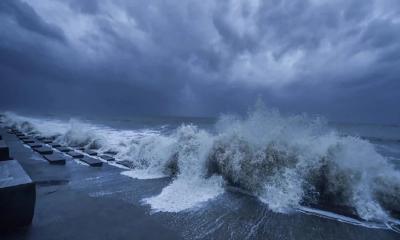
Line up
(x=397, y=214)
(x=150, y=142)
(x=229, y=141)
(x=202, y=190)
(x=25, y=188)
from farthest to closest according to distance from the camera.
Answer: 1. (x=150, y=142)
2. (x=229, y=141)
3. (x=202, y=190)
4. (x=397, y=214)
5. (x=25, y=188)

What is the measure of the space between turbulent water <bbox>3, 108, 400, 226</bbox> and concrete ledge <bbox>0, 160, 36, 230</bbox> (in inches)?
78.5

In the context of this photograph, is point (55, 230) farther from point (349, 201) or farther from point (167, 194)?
point (349, 201)

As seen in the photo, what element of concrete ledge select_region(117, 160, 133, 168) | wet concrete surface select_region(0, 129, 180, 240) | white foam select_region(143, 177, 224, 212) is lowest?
wet concrete surface select_region(0, 129, 180, 240)

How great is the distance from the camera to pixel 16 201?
9.68 feet

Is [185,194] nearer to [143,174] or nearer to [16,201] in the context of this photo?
[143,174]

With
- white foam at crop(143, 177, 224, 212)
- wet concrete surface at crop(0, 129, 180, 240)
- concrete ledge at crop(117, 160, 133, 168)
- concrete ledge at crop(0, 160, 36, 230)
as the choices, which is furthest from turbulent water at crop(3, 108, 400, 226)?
concrete ledge at crop(0, 160, 36, 230)

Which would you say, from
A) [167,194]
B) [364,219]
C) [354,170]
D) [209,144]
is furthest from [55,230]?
[354,170]

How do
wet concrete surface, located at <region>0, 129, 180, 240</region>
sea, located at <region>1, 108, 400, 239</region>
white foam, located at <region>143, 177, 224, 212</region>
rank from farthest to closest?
white foam, located at <region>143, 177, 224, 212</region>
sea, located at <region>1, 108, 400, 239</region>
wet concrete surface, located at <region>0, 129, 180, 240</region>

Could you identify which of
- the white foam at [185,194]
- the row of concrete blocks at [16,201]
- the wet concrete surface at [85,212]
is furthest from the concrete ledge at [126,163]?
the row of concrete blocks at [16,201]

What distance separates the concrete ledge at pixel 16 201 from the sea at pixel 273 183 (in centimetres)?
189

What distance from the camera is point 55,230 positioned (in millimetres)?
3096

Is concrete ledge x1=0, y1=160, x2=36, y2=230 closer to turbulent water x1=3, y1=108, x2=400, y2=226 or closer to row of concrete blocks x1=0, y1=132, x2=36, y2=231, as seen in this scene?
row of concrete blocks x1=0, y1=132, x2=36, y2=231

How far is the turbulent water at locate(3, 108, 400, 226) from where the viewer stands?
14.7ft

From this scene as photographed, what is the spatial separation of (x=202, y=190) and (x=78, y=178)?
3456 mm
